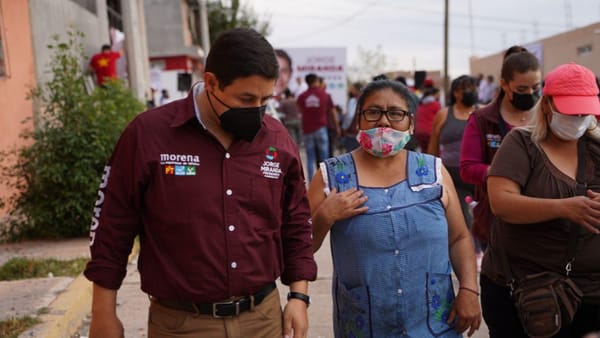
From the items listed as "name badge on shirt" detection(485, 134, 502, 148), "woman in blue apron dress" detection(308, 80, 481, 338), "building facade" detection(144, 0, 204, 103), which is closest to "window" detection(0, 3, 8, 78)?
"name badge on shirt" detection(485, 134, 502, 148)

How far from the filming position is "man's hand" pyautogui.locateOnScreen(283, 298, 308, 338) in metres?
2.53

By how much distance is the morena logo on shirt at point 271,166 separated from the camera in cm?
243

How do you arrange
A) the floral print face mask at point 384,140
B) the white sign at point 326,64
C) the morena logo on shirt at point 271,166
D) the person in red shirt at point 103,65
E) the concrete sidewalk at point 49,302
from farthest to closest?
the white sign at point 326,64 → the person in red shirt at point 103,65 → the concrete sidewalk at point 49,302 → the floral print face mask at point 384,140 → the morena logo on shirt at point 271,166

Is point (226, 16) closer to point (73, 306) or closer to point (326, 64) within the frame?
point (326, 64)

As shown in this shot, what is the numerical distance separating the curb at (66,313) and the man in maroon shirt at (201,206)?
1951 mm

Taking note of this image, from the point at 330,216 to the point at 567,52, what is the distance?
12259 millimetres

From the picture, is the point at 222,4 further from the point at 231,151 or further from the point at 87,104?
the point at 231,151

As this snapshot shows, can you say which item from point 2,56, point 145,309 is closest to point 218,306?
point 145,309

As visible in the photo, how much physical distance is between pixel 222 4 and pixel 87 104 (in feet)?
96.6

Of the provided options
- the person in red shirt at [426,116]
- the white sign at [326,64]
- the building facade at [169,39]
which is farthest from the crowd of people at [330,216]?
the building facade at [169,39]

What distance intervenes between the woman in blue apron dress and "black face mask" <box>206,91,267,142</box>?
575 millimetres

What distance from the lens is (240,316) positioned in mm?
2422

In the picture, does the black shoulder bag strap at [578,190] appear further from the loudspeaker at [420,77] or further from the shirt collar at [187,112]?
the loudspeaker at [420,77]

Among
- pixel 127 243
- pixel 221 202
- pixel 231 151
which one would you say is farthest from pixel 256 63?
pixel 127 243
